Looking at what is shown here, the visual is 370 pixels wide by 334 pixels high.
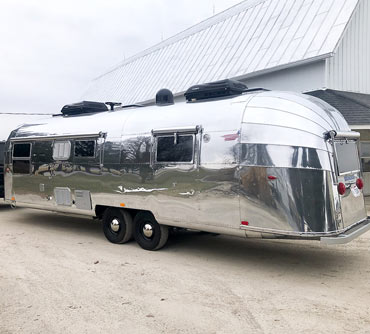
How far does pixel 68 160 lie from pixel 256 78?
9.56 m

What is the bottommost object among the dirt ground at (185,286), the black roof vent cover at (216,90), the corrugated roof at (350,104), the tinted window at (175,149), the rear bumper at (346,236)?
the dirt ground at (185,286)

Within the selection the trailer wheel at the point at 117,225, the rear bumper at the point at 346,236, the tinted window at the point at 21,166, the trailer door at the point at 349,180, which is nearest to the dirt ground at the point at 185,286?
the trailer wheel at the point at 117,225

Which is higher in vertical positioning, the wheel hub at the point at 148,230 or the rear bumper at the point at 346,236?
the rear bumper at the point at 346,236

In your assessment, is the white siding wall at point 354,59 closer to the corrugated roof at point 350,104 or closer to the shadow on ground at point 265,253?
the corrugated roof at point 350,104

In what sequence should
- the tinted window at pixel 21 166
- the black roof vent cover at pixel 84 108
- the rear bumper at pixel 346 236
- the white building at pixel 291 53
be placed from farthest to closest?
1. the white building at pixel 291 53
2. the tinted window at pixel 21 166
3. the black roof vent cover at pixel 84 108
4. the rear bumper at pixel 346 236

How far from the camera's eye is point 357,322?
4.27 metres

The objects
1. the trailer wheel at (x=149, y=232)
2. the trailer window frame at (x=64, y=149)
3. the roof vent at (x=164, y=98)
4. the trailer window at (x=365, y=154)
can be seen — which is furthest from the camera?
the trailer window at (x=365, y=154)

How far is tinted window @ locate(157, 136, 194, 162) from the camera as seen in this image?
21.6 feet

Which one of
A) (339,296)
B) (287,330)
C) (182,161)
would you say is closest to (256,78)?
(182,161)

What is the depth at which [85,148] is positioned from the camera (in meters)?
8.22

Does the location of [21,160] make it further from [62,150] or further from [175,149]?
[175,149]

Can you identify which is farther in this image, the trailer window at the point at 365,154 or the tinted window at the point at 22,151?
the trailer window at the point at 365,154

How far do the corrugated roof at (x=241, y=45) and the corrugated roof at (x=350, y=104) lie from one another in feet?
4.38

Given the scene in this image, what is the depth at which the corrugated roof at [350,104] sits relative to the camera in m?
11.6
